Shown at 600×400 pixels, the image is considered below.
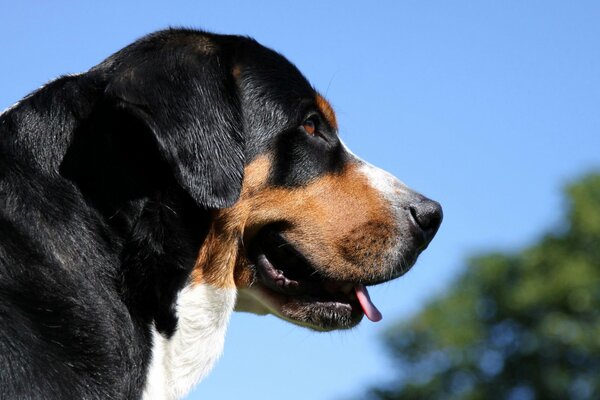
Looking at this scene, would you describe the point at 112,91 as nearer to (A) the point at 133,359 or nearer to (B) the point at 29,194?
(B) the point at 29,194

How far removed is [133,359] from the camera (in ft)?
14.2

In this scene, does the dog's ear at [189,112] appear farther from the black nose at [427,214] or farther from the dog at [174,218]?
the black nose at [427,214]

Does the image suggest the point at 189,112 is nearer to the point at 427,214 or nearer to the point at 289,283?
the point at 289,283

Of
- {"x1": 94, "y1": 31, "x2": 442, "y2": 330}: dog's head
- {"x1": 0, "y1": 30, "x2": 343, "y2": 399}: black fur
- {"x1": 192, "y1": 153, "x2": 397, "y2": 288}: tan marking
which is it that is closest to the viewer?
{"x1": 0, "y1": 30, "x2": 343, "y2": 399}: black fur

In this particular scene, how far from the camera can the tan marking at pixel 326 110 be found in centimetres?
544

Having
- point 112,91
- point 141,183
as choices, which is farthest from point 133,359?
point 112,91

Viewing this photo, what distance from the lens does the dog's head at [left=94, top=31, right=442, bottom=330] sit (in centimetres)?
461

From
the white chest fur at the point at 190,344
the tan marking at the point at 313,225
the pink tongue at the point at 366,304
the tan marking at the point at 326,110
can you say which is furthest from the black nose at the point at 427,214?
the white chest fur at the point at 190,344

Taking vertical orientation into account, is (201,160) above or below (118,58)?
below

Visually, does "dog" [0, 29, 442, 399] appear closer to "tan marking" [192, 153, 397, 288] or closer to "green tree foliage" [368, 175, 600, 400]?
"tan marking" [192, 153, 397, 288]

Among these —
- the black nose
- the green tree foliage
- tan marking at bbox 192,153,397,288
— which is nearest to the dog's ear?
tan marking at bbox 192,153,397,288

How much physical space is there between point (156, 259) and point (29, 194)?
1.88 ft

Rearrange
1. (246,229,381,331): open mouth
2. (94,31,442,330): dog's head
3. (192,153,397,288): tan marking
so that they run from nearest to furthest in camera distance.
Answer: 1. (94,31,442,330): dog's head
2. (192,153,397,288): tan marking
3. (246,229,381,331): open mouth

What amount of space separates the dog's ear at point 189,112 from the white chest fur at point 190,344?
0.46m
